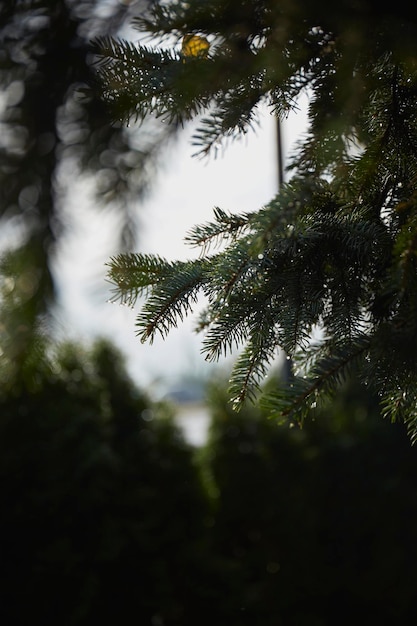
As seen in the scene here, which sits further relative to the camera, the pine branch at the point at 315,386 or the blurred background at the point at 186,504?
the blurred background at the point at 186,504

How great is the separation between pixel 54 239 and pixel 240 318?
0.55 metres

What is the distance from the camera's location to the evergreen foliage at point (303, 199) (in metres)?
0.82

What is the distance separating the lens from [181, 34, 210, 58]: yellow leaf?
86cm

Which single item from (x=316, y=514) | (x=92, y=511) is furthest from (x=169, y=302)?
(x=316, y=514)

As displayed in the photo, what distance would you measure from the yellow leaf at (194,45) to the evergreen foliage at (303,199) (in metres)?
0.02

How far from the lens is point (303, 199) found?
0.86 metres

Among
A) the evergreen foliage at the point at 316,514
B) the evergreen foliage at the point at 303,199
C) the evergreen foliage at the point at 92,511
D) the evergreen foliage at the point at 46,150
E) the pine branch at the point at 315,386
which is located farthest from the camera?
the evergreen foliage at the point at 316,514

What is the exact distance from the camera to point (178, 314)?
1.08 m

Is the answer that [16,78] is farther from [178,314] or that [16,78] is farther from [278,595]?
[278,595]

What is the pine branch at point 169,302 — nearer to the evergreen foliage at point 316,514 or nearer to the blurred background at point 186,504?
the blurred background at point 186,504

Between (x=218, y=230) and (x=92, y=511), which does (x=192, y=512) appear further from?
(x=218, y=230)

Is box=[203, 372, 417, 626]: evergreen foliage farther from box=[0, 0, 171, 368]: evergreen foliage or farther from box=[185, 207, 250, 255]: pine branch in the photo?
box=[0, 0, 171, 368]: evergreen foliage

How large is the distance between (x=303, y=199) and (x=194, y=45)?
268mm

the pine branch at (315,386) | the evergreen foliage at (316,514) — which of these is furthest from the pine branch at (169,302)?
the evergreen foliage at (316,514)
